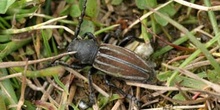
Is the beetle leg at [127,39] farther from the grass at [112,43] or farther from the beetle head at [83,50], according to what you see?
the beetle head at [83,50]

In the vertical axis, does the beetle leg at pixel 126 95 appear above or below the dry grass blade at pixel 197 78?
below

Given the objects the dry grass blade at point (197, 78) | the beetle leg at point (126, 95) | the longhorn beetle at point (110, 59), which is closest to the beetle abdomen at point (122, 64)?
the longhorn beetle at point (110, 59)

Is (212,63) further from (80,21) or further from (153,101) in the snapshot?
(80,21)

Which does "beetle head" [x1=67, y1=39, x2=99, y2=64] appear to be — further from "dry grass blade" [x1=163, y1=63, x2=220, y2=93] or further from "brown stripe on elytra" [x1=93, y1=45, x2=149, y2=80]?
"dry grass blade" [x1=163, y1=63, x2=220, y2=93]

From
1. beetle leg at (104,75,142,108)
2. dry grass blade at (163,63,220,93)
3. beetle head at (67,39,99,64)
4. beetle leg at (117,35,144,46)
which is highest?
beetle leg at (117,35,144,46)

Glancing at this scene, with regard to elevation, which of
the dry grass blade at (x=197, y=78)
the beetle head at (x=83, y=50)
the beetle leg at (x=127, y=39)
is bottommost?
the dry grass blade at (x=197, y=78)

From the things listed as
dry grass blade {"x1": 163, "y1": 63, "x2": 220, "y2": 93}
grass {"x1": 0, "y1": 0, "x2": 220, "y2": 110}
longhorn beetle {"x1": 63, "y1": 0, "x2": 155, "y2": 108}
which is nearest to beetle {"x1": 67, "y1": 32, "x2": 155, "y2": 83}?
longhorn beetle {"x1": 63, "y1": 0, "x2": 155, "y2": 108}

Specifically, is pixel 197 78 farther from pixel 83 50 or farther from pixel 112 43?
pixel 83 50
